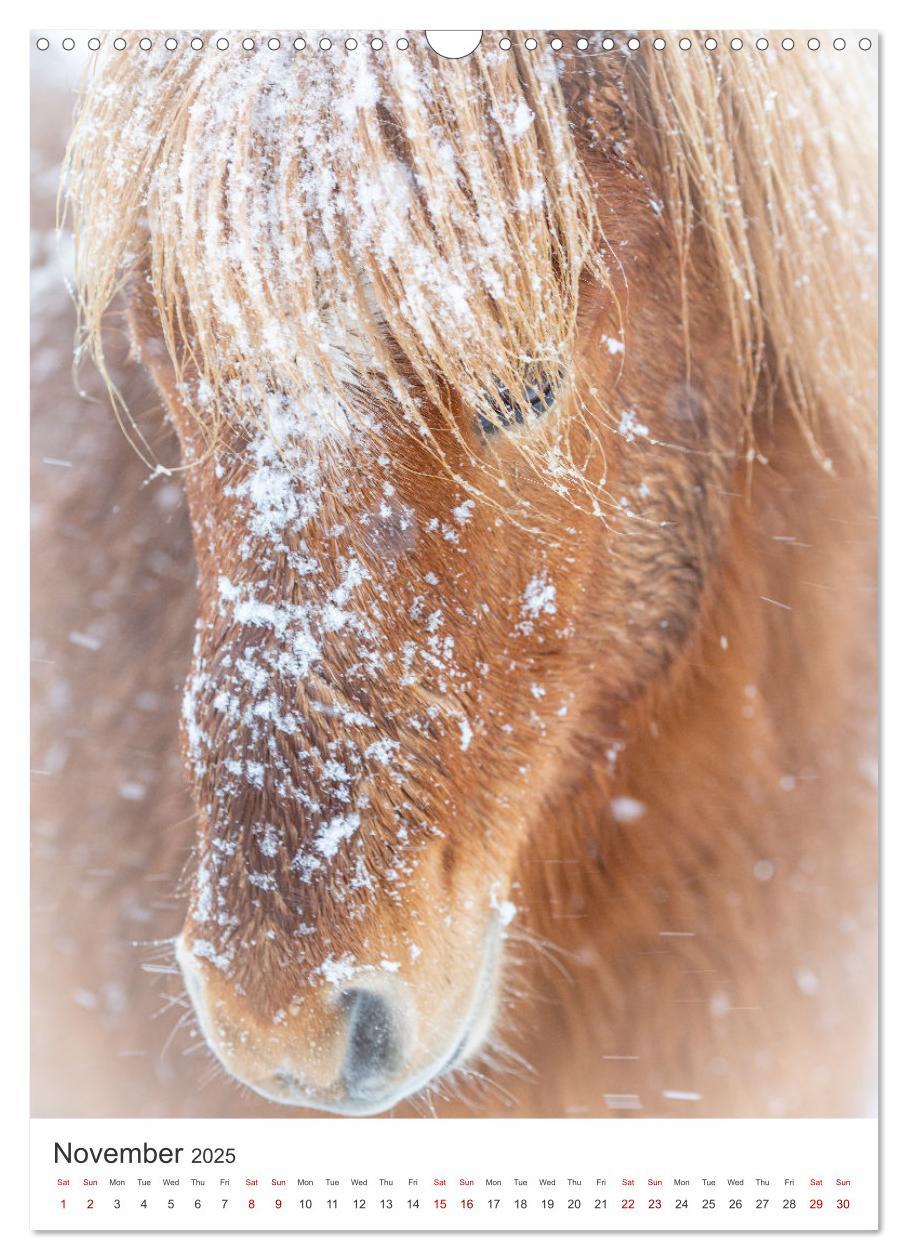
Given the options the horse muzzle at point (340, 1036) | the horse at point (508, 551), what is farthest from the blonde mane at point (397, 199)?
the horse muzzle at point (340, 1036)

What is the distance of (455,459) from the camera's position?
64cm

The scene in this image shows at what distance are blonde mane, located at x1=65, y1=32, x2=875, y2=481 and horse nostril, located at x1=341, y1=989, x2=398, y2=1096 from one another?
0.41 meters

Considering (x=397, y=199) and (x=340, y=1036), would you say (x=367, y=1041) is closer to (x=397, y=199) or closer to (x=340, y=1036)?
(x=340, y=1036)

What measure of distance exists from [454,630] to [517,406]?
0.55ft

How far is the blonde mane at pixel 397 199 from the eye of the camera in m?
0.61

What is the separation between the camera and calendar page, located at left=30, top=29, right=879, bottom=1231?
0.62m

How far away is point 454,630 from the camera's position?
66 centimetres

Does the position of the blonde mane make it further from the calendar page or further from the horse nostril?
the horse nostril
